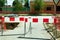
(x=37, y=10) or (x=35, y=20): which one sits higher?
(x=35, y=20)

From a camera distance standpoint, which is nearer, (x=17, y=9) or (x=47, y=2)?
(x=17, y=9)

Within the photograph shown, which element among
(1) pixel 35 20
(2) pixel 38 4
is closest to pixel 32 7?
(2) pixel 38 4

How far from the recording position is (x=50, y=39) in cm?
1348

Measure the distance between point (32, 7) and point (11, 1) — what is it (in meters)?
27.7

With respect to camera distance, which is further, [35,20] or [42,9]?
[42,9]

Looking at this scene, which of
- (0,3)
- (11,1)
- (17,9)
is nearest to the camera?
(17,9)

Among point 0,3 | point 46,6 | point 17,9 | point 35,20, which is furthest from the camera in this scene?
point 0,3

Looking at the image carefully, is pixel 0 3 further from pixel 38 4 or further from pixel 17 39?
pixel 17 39

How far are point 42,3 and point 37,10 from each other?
4.16 meters

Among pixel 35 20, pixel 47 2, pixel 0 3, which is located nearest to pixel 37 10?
pixel 47 2

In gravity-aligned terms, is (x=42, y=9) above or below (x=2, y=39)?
below

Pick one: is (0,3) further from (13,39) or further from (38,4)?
(13,39)

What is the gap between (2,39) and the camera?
43.5ft

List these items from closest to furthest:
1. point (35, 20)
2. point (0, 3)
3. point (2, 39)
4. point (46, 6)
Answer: point (2, 39) < point (35, 20) < point (46, 6) < point (0, 3)
